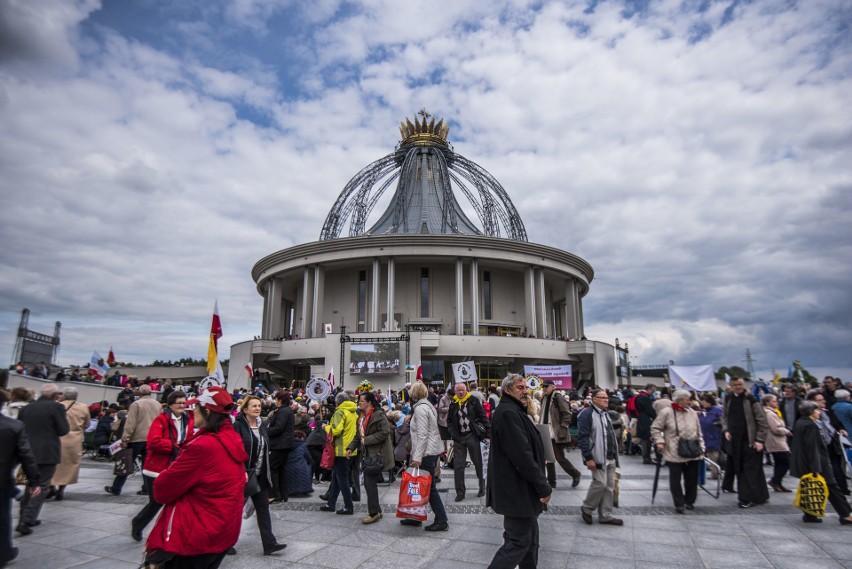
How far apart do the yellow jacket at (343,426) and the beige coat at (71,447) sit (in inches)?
177

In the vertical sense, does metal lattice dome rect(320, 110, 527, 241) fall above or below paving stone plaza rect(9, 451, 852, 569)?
above

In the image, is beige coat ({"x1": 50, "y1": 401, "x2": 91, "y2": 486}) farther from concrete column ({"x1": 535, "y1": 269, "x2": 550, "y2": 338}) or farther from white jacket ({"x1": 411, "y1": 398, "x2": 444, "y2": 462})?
concrete column ({"x1": 535, "y1": 269, "x2": 550, "y2": 338})

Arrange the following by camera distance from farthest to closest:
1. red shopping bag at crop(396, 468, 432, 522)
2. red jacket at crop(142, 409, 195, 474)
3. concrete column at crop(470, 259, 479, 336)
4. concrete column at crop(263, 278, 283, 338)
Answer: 1. concrete column at crop(263, 278, 283, 338)
2. concrete column at crop(470, 259, 479, 336)
3. red shopping bag at crop(396, 468, 432, 522)
4. red jacket at crop(142, 409, 195, 474)

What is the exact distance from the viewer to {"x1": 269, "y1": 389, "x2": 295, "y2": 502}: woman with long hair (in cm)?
828

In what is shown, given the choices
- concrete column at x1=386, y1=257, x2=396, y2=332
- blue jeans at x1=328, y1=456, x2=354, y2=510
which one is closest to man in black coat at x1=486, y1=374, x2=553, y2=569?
blue jeans at x1=328, y1=456, x2=354, y2=510

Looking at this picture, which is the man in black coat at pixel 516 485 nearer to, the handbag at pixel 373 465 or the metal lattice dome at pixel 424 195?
the handbag at pixel 373 465

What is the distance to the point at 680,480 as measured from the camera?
7656mm

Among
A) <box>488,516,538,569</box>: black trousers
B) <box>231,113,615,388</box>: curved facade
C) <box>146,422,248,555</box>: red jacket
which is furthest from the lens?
<box>231,113,615,388</box>: curved facade

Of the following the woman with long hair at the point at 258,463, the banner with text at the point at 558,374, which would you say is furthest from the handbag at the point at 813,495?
the banner with text at the point at 558,374

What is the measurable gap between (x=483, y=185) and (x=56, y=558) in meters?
42.0

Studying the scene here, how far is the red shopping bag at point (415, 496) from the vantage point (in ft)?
21.9

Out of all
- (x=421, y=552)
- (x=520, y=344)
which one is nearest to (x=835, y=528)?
(x=421, y=552)

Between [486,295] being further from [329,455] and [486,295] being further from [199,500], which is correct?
[199,500]

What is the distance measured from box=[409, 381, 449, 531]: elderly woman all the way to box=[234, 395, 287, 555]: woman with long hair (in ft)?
6.33
